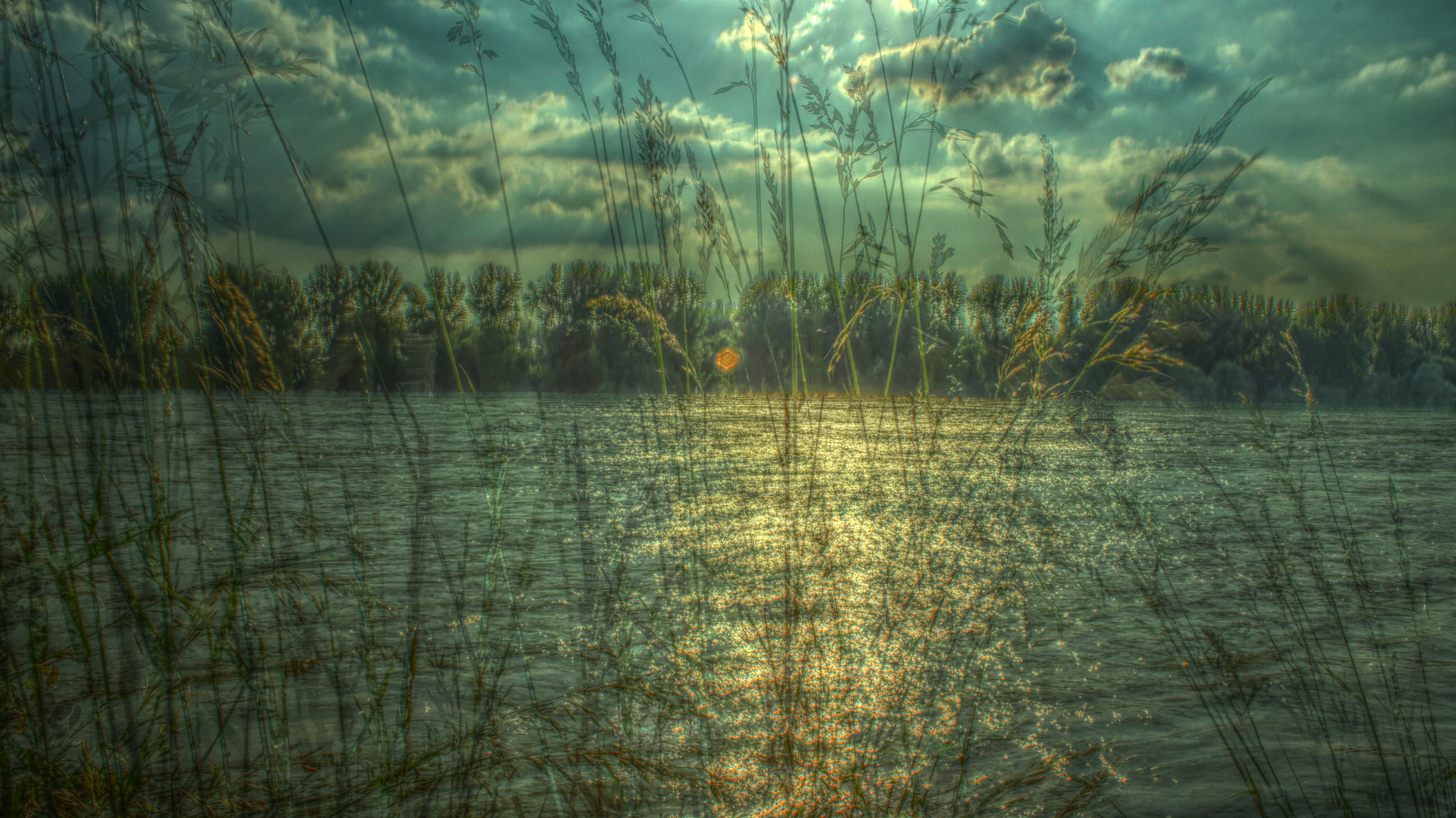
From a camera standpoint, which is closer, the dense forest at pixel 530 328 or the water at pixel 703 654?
the water at pixel 703 654

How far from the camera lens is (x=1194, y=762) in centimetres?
123

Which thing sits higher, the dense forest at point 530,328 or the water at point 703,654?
the dense forest at point 530,328

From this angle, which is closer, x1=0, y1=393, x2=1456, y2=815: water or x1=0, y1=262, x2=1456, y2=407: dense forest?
x1=0, y1=393, x2=1456, y2=815: water

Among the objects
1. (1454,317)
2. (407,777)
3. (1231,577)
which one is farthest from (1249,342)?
(407,777)

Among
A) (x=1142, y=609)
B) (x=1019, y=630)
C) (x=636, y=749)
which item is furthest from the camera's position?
(x=1142, y=609)

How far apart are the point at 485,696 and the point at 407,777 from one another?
28 cm

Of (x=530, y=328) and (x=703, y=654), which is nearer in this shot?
(x=703, y=654)

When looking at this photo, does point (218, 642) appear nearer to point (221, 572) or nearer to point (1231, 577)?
point (221, 572)

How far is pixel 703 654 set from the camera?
1587 millimetres

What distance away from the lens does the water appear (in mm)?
1131

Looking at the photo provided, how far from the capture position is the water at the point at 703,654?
113 centimetres

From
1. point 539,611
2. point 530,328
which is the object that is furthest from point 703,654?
point 530,328

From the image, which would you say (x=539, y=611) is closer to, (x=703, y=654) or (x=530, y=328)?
(x=703, y=654)

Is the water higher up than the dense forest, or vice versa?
the dense forest
